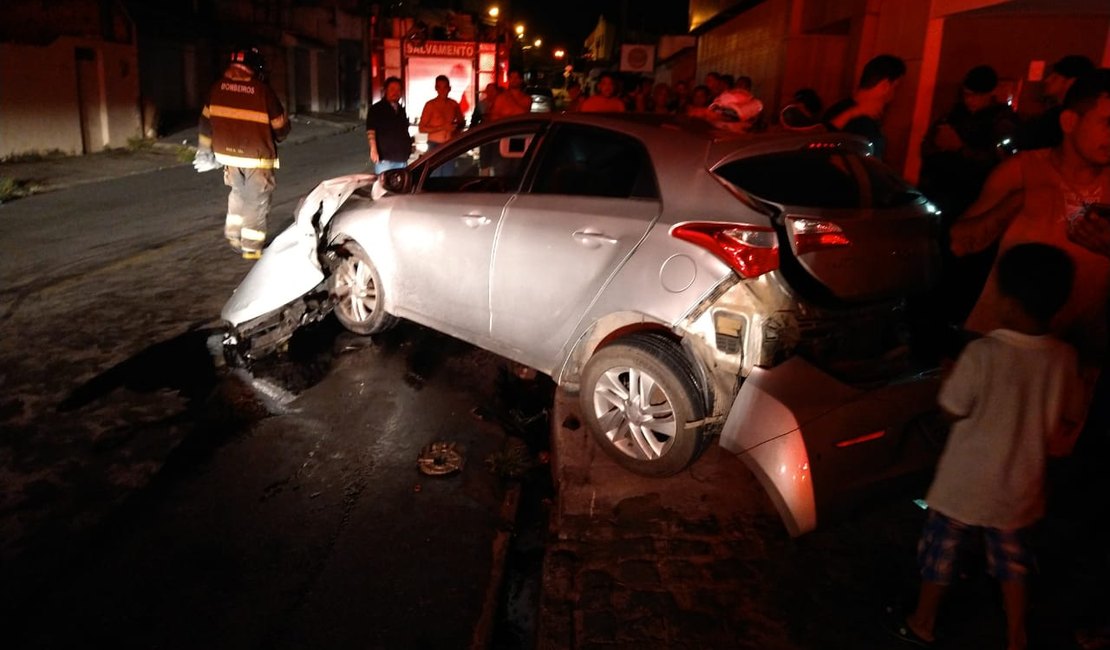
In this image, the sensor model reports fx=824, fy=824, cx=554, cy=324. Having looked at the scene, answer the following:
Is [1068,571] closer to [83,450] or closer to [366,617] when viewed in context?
[366,617]

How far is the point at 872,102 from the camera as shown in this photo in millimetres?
5512

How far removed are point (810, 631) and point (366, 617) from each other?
65.5 inches

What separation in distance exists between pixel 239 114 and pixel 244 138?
0.72ft

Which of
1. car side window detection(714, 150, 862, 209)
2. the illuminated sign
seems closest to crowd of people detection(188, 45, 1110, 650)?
car side window detection(714, 150, 862, 209)

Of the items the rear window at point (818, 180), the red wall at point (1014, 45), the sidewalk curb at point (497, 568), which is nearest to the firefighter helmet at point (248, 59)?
the sidewalk curb at point (497, 568)

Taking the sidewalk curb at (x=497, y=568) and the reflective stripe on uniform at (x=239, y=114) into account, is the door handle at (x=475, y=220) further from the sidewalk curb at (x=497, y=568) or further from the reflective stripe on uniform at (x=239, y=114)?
the reflective stripe on uniform at (x=239, y=114)

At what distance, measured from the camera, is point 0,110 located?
15.8 m

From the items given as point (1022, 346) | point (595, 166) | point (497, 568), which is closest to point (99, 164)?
point (595, 166)

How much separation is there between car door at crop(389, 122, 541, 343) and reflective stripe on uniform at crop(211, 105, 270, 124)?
116 inches

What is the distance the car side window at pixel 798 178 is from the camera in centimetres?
373

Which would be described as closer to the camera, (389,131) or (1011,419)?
(1011,419)

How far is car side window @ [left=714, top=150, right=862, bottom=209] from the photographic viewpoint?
3.73 meters

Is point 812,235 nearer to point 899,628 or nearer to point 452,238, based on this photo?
point 899,628

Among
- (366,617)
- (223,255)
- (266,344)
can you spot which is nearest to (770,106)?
(223,255)
